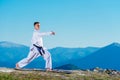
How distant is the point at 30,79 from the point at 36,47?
344cm

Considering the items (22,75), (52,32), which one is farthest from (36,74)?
(52,32)

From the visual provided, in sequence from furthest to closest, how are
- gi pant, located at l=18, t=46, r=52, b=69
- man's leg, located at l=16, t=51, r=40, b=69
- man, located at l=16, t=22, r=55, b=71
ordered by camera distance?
man's leg, located at l=16, t=51, r=40, b=69, gi pant, located at l=18, t=46, r=52, b=69, man, located at l=16, t=22, r=55, b=71

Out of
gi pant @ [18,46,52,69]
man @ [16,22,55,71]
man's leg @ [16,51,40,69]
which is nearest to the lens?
man @ [16,22,55,71]

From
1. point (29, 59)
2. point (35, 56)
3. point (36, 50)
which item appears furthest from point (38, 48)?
point (29, 59)

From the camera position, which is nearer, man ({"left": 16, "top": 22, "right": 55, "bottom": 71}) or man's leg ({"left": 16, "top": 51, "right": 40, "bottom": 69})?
man ({"left": 16, "top": 22, "right": 55, "bottom": 71})

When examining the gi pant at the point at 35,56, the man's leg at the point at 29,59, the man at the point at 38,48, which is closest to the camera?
the man at the point at 38,48

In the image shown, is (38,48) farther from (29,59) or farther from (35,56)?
(29,59)

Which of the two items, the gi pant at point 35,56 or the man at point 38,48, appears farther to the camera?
the gi pant at point 35,56

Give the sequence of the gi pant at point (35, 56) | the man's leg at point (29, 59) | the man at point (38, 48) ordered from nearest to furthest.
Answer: the man at point (38, 48), the gi pant at point (35, 56), the man's leg at point (29, 59)

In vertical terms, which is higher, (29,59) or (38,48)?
(38,48)

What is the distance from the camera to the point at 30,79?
23.2m

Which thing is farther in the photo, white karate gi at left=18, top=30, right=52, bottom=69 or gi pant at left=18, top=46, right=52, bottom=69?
gi pant at left=18, top=46, right=52, bottom=69

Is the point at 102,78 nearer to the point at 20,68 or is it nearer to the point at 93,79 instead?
the point at 93,79

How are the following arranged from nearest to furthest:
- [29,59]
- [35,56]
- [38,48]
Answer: [38,48] → [35,56] → [29,59]
